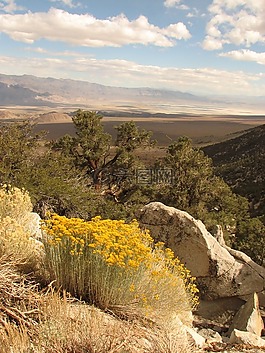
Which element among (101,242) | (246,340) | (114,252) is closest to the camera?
(101,242)

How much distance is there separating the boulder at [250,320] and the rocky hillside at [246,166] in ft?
66.8

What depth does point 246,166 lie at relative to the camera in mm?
42750

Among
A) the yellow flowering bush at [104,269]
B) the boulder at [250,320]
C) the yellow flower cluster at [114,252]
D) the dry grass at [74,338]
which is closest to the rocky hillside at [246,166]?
the boulder at [250,320]

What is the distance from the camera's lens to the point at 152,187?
61.7 feet

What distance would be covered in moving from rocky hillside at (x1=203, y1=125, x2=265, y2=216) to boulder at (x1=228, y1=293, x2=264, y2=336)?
20.3 m

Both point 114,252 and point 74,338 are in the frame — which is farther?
point 114,252

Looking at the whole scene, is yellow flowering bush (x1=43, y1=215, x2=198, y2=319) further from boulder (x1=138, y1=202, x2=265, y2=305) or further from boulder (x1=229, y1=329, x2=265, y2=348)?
boulder (x1=138, y1=202, x2=265, y2=305)

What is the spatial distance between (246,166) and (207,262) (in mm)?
35362

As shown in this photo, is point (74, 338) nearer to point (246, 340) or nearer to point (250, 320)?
point (246, 340)

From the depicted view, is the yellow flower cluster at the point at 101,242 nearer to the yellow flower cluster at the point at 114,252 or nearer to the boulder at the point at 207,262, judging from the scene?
→ the yellow flower cluster at the point at 114,252

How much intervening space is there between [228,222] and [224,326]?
795 cm

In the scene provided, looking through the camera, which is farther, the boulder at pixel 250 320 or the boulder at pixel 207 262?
the boulder at pixel 207 262

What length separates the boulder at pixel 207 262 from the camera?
955 cm

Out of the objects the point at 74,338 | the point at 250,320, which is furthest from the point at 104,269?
the point at 250,320
